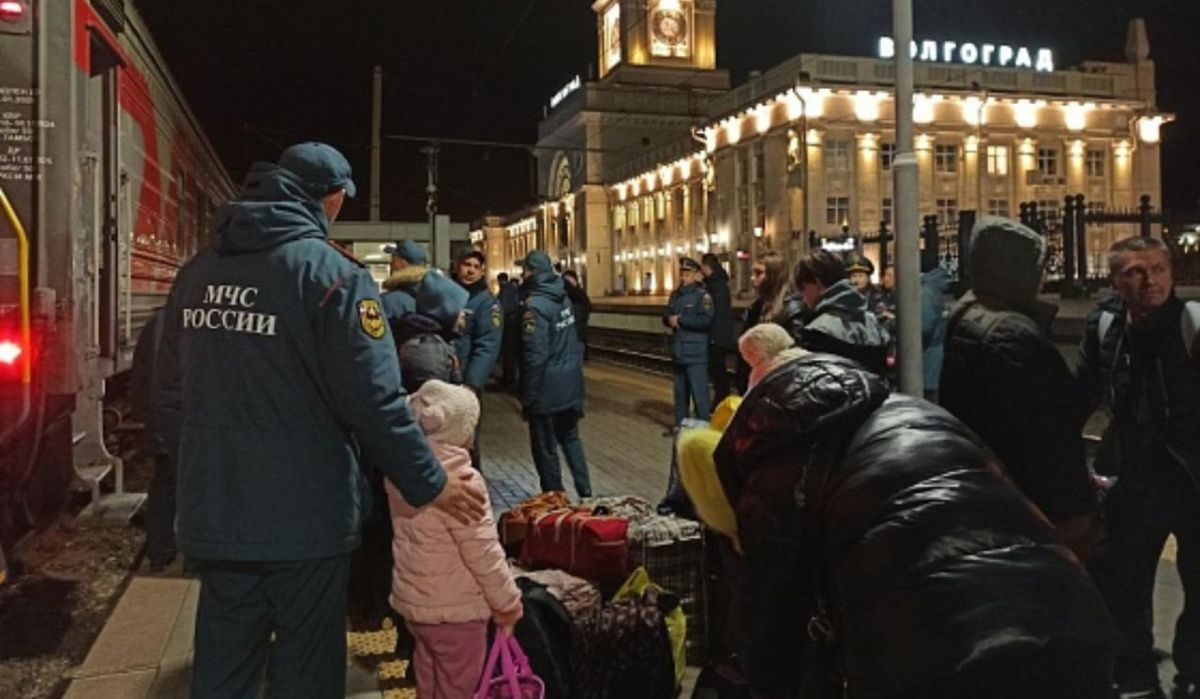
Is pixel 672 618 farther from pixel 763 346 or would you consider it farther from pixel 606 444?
pixel 606 444

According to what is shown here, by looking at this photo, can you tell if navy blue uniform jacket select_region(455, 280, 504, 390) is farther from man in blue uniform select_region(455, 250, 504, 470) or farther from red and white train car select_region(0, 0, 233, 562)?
red and white train car select_region(0, 0, 233, 562)

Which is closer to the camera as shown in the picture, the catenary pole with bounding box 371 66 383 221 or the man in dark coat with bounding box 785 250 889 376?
the man in dark coat with bounding box 785 250 889 376

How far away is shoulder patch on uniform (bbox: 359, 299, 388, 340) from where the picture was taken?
282 cm

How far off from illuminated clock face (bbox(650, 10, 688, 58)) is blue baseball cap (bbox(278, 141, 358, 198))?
306ft

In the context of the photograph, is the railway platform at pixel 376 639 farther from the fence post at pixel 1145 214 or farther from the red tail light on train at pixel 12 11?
the fence post at pixel 1145 214

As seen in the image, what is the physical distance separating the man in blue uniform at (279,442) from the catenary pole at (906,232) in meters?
4.30

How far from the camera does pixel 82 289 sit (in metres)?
6.44

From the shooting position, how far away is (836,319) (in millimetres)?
3812

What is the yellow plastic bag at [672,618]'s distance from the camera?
4.07 metres

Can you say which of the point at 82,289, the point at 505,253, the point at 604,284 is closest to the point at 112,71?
the point at 82,289

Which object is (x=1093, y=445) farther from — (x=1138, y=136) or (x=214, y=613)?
(x=1138, y=136)

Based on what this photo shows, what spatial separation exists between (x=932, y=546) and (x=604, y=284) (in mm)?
85797

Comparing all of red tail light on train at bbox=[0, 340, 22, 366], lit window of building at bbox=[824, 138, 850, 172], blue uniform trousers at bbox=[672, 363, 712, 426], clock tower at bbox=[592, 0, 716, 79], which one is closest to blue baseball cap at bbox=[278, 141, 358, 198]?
red tail light on train at bbox=[0, 340, 22, 366]

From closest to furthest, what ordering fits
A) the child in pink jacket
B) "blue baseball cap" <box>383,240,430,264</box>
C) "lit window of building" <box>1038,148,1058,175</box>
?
the child in pink jacket, "blue baseball cap" <box>383,240,430,264</box>, "lit window of building" <box>1038,148,1058,175</box>
